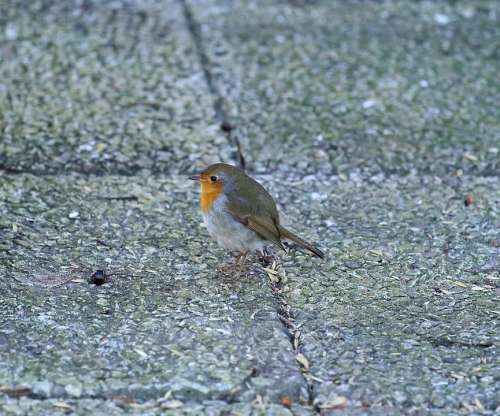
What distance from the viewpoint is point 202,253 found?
3824 millimetres

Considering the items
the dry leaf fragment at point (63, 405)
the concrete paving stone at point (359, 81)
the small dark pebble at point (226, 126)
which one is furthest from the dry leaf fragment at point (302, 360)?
the small dark pebble at point (226, 126)

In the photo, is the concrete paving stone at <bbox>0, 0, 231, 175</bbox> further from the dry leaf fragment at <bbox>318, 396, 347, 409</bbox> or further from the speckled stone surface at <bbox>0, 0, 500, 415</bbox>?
the dry leaf fragment at <bbox>318, 396, 347, 409</bbox>

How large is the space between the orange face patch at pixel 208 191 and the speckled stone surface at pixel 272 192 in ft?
0.62

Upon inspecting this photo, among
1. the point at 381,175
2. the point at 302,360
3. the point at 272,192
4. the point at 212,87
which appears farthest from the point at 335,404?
the point at 212,87

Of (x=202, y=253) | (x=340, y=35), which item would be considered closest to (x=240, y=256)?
(x=202, y=253)

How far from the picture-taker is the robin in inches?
146

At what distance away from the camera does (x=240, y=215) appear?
146 inches

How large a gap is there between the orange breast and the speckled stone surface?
0.19 metres

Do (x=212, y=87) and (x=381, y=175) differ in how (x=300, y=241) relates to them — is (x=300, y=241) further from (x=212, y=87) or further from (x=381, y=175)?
(x=212, y=87)

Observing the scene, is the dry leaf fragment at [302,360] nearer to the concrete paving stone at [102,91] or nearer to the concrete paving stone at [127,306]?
the concrete paving stone at [127,306]

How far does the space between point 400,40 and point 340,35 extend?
36 cm

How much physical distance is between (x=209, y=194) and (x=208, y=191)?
0.6 inches

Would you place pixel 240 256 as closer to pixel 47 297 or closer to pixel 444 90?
pixel 47 297

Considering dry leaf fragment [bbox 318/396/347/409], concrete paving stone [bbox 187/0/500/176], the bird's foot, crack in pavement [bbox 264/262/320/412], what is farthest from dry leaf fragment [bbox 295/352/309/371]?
concrete paving stone [bbox 187/0/500/176]
